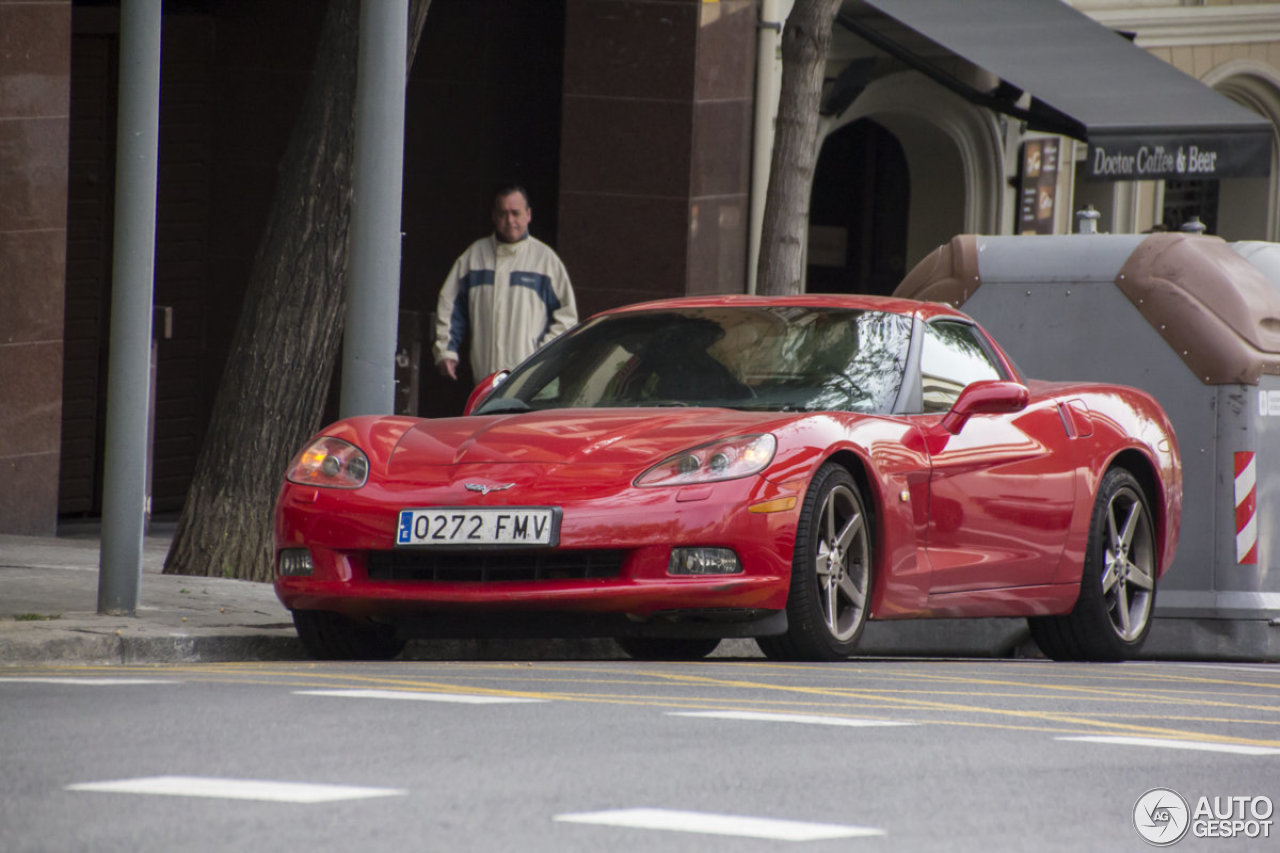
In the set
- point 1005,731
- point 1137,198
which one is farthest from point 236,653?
point 1137,198

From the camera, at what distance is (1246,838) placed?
15.0 ft

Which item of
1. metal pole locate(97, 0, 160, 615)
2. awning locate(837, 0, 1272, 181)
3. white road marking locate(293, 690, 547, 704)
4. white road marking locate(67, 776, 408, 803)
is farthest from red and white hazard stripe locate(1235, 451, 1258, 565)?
awning locate(837, 0, 1272, 181)

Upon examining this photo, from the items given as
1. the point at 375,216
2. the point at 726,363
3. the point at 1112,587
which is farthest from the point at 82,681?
the point at 1112,587

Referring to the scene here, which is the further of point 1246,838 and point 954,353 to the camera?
point 954,353

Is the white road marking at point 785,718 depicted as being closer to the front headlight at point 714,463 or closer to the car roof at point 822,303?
the front headlight at point 714,463

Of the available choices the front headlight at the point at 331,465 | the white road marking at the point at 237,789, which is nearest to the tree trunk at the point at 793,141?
the front headlight at the point at 331,465

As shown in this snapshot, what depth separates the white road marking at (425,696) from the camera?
6.16 metres

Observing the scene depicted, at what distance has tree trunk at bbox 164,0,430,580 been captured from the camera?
11.3m

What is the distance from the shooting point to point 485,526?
7.45 meters

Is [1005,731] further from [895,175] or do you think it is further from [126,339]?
[895,175]

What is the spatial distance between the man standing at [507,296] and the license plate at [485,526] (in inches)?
182

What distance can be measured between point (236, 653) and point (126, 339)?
4.19 ft

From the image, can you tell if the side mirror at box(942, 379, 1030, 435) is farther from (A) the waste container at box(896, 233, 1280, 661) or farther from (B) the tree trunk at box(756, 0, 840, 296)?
(B) the tree trunk at box(756, 0, 840, 296)

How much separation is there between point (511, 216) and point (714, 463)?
4.86 m
